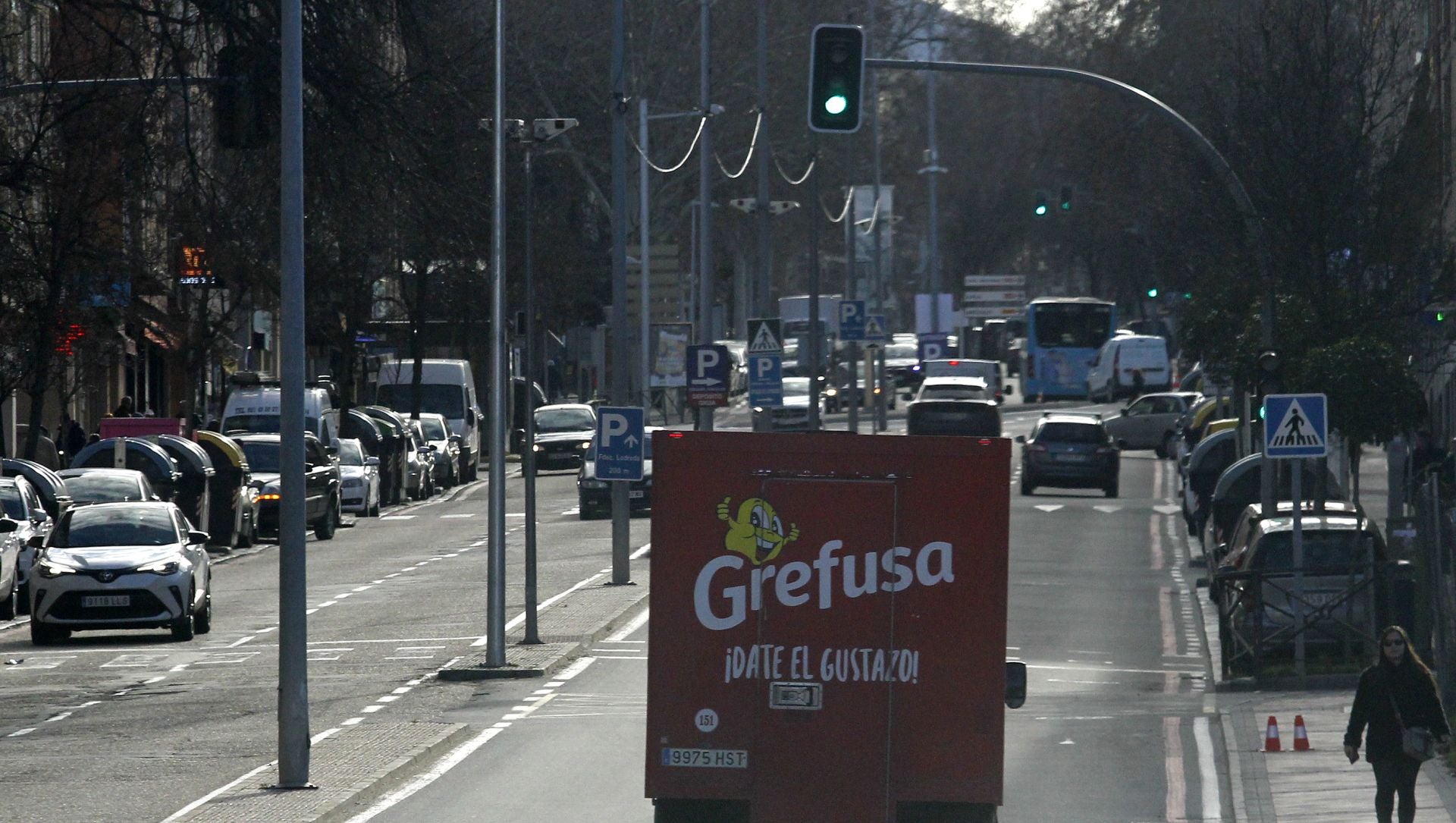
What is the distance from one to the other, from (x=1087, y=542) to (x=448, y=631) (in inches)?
548

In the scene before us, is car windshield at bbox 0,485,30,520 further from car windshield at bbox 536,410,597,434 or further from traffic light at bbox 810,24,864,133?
car windshield at bbox 536,410,597,434

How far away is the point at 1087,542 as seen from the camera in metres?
37.0

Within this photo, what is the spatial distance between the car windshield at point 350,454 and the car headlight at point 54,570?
21101mm

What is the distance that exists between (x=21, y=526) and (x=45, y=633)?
2564 mm

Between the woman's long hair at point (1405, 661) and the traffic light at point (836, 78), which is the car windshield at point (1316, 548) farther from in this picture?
the woman's long hair at point (1405, 661)

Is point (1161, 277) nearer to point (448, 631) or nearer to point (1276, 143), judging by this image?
point (1276, 143)

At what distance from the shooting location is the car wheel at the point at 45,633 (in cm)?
2517

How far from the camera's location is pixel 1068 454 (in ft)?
150

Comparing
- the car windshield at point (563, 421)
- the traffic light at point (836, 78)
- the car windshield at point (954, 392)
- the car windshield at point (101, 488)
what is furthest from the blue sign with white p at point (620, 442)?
the car windshield at point (954, 392)

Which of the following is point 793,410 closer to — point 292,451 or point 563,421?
point 563,421

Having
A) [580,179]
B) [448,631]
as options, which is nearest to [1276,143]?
[448,631]

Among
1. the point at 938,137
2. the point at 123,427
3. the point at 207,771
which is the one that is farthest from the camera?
the point at 938,137

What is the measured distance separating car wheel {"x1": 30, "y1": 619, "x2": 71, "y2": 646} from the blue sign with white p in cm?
631

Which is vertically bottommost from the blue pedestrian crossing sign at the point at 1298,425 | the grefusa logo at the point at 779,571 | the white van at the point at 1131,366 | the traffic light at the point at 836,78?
the grefusa logo at the point at 779,571
